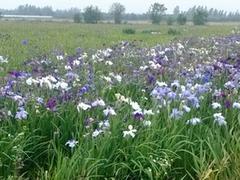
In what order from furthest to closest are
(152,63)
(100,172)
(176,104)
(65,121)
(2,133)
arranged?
(152,63) → (176,104) → (65,121) → (2,133) → (100,172)

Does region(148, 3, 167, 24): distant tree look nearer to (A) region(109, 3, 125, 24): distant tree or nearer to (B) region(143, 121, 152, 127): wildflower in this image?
(A) region(109, 3, 125, 24): distant tree

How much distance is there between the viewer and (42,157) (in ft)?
12.6

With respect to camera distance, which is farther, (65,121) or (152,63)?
(152,63)

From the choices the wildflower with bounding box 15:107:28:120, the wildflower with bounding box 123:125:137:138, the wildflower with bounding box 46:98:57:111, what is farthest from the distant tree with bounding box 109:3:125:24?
the wildflower with bounding box 123:125:137:138

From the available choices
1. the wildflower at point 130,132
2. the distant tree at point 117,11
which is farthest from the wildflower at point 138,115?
the distant tree at point 117,11

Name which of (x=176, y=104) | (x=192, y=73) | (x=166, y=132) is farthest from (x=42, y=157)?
(x=192, y=73)

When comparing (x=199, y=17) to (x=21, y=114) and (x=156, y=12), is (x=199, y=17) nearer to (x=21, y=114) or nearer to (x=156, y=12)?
(x=156, y=12)

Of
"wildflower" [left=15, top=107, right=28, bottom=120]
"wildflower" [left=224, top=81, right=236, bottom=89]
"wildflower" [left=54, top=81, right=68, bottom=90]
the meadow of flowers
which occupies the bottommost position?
the meadow of flowers

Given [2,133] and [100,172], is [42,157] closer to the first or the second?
[2,133]

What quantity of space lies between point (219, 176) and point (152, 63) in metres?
2.49

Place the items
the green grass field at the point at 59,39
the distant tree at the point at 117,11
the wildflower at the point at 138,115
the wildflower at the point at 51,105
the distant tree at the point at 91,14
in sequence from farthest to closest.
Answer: the distant tree at the point at 117,11
the distant tree at the point at 91,14
the green grass field at the point at 59,39
the wildflower at the point at 51,105
the wildflower at the point at 138,115

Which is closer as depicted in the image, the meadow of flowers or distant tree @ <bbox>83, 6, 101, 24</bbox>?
the meadow of flowers

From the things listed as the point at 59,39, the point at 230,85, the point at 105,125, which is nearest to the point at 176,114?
the point at 105,125

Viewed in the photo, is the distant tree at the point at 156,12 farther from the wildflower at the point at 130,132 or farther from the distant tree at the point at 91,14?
the wildflower at the point at 130,132
